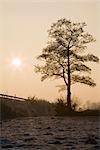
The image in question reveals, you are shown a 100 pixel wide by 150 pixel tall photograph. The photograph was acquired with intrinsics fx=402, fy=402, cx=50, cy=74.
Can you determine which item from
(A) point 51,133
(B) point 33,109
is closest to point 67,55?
(B) point 33,109

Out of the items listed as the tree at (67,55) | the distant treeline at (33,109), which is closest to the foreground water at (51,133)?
→ the distant treeline at (33,109)

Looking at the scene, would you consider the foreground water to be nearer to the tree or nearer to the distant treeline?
the distant treeline

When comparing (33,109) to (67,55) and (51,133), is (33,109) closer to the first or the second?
(51,133)

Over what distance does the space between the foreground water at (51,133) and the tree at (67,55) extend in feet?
0.53

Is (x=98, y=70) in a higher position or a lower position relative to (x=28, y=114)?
higher

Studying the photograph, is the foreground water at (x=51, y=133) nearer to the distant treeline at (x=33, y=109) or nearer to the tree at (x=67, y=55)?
the distant treeline at (x=33, y=109)

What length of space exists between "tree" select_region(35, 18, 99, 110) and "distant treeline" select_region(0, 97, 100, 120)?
71 mm

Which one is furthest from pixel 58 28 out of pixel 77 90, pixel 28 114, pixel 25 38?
pixel 28 114

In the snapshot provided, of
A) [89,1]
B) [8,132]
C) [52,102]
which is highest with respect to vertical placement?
[89,1]

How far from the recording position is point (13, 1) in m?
2.96

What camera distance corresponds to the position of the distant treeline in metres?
2.93

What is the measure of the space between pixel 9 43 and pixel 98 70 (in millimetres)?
682

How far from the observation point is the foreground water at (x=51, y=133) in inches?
111

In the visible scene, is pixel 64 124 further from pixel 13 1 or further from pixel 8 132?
pixel 13 1
